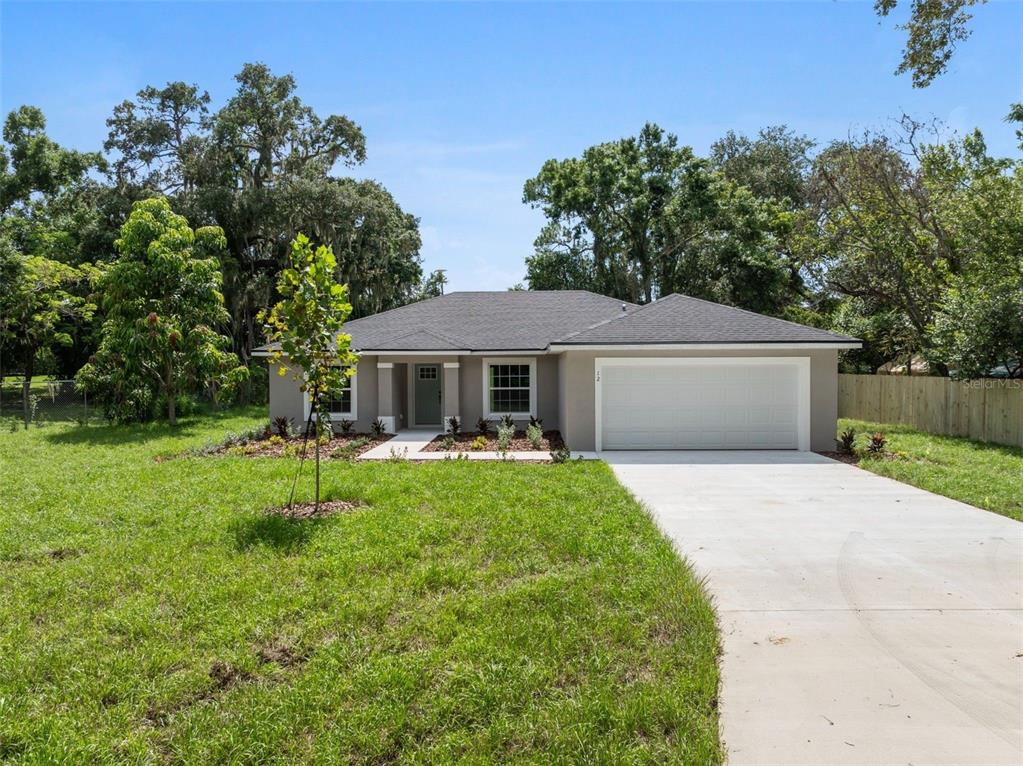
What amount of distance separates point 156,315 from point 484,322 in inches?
357

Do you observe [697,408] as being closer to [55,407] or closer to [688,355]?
[688,355]

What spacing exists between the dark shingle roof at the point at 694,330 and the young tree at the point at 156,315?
10.6m

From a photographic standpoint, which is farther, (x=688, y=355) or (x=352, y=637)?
(x=688, y=355)

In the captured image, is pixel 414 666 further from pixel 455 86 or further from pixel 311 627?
pixel 455 86

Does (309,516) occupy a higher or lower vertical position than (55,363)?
lower

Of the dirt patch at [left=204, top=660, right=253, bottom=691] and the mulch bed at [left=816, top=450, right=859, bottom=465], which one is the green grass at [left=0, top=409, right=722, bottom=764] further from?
the mulch bed at [left=816, top=450, right=859, bottom=465]

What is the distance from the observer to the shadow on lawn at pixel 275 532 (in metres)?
6.32

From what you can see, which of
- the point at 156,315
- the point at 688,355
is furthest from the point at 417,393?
the point at 688,355

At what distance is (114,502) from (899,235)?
22.6m

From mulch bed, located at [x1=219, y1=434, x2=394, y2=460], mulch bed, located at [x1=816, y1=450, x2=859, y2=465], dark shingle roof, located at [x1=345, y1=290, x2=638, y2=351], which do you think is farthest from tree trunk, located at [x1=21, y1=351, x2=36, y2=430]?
mulch bed, located at [x1=816, y1=450, x2=859, y2=465]

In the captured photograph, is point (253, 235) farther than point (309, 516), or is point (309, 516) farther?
point (253, 235)

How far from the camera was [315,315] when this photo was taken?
737 centimetres

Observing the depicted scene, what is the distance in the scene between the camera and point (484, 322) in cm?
1927

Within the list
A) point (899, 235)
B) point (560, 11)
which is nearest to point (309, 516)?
point (560, 11)
